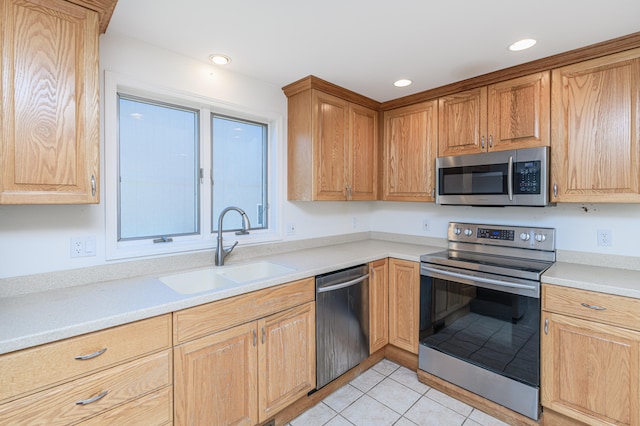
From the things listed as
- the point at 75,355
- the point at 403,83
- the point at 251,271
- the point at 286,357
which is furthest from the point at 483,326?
the point at 75,355

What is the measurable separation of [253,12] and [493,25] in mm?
1247

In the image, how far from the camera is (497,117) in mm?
2225

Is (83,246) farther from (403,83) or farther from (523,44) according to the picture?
(523,44)

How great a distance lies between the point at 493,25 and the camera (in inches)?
63.6

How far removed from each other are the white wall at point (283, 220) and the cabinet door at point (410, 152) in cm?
31

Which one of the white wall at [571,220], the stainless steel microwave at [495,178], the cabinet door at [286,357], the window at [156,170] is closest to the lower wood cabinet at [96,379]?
the cabinet door at [286,357]

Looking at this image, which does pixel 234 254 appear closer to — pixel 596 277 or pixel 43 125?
pixel 43 125

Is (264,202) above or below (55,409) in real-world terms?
above

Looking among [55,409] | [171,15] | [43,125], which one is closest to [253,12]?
[171,15]

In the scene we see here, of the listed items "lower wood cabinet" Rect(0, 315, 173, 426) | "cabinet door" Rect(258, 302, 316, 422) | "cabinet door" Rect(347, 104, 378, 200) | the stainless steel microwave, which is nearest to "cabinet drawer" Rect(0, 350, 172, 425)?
"lower wood cabinet" Rect(0, 315, 173, 426)

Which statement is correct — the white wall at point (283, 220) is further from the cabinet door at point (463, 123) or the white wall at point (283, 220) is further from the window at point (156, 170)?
the cabinet door at point (463, 123)

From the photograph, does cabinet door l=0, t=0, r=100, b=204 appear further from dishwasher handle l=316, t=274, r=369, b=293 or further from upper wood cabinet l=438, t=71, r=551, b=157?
upper wood cabinet l=438, t=71, r=551, b=157

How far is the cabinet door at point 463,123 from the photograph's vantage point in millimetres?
2309

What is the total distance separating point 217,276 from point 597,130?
254cm
